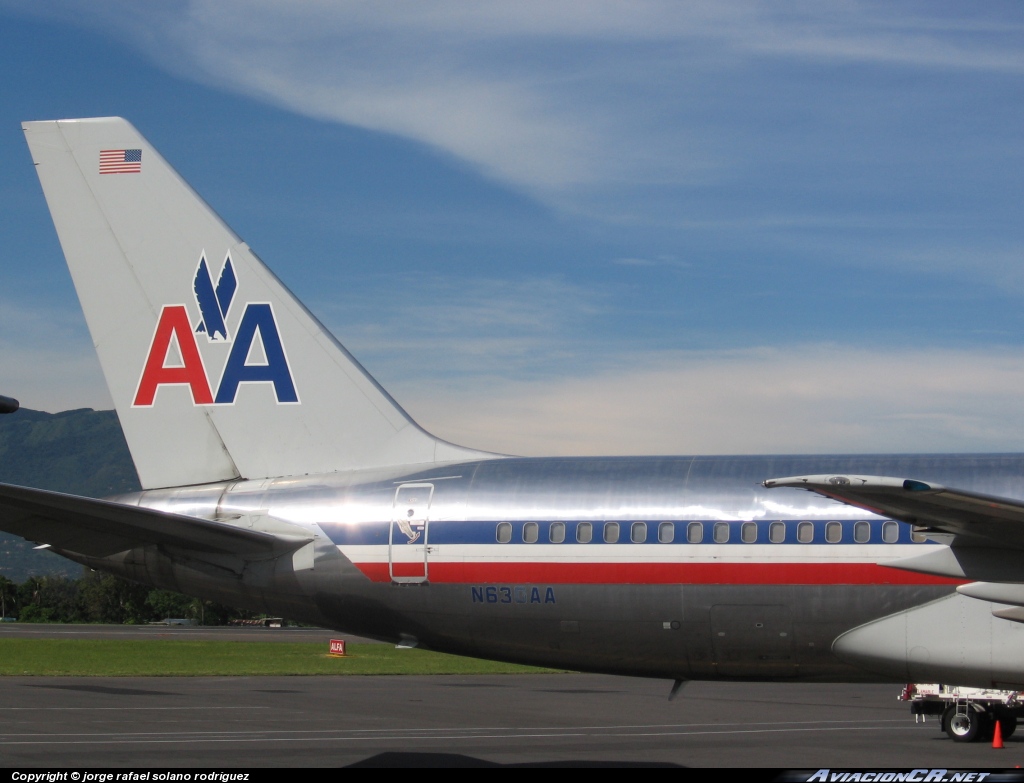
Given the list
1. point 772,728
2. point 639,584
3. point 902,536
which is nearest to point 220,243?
point 639,584

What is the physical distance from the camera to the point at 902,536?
1486 centimetres

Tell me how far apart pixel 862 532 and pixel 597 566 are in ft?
11.1

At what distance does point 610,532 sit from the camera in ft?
51.8

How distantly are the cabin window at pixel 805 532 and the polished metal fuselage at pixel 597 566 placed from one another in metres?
0.05

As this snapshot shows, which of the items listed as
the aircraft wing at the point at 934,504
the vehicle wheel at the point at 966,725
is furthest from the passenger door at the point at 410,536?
the vehicle wheel at the point at 966,725

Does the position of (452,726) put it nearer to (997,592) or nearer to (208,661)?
(997,592)

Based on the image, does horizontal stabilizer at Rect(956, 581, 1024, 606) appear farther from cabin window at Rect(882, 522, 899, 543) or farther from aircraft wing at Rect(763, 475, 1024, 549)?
cabin window at Rect(882, 522, 899, 543)

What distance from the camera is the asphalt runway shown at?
20375 millimetres

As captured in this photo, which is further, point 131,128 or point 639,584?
point 131,128

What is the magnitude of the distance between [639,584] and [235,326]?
25.6ft

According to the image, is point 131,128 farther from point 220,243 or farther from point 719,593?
point 719,593

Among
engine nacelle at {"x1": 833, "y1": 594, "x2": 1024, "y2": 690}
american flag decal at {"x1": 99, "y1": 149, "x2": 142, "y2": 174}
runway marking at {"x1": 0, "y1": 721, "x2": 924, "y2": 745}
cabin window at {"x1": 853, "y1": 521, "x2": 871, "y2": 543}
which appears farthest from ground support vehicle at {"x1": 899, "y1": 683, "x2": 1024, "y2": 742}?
american flag decal at {"x1": 99, "y1": 149, "x2": 142, "y2": 174}

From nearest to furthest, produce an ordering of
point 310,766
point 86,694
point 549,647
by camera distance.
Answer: point 549,647, point 310,766, point 86,694

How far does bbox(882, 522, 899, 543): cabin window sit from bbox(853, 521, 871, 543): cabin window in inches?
7.1
